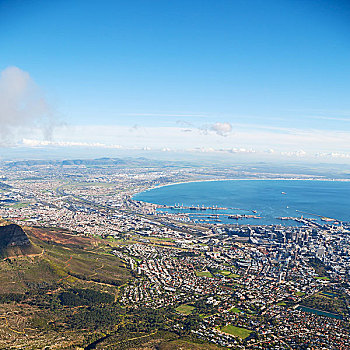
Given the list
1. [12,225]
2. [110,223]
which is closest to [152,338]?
[12,225]

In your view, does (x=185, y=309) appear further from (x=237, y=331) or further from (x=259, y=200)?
(x=259, y=200)

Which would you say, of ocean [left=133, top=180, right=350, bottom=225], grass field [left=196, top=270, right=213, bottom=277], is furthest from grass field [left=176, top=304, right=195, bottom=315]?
ocean [left=133, top=180, right=350, bottom=225]

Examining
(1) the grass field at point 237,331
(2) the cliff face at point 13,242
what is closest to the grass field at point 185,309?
(1) the grass field at point 237,331

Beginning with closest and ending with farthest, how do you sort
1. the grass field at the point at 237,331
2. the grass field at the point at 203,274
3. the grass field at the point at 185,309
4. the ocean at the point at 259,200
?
1. the grass field at the point at 237,331
2. the grass field at the point at 185,309
3. the grass field at the point at 203,274
4. the ocean at the point at 259,200

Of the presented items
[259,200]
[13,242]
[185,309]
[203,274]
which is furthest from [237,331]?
[259,200]

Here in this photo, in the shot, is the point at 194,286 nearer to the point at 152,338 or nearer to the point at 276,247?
the point at 152,338

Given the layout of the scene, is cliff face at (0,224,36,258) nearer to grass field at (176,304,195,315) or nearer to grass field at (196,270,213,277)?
A: grass field at (176,304,195,315)

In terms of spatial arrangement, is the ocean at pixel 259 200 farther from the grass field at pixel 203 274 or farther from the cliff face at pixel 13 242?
the cliff face at pixel 13 242

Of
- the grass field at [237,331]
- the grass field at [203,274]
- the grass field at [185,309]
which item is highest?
the grass field at [203,274]
